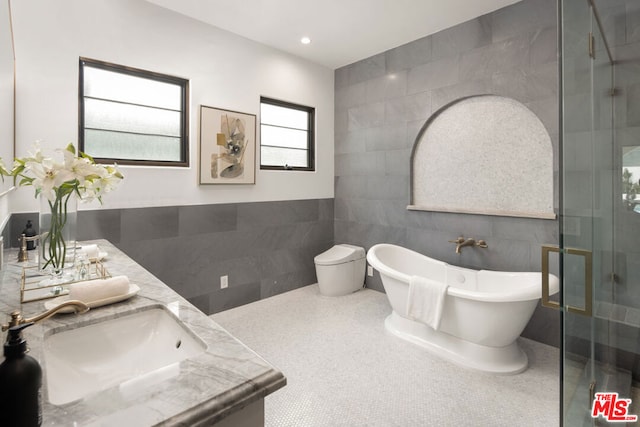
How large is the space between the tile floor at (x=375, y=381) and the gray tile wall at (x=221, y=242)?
45cm

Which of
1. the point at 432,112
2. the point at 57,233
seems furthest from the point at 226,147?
the point at 432,112

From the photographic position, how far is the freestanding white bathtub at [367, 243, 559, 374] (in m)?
2.22

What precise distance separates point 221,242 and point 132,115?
1405 millimetres

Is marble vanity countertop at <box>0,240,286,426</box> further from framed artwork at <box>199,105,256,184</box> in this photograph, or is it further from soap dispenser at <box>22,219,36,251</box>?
framed artwork at <box>199,105,256,184</box>

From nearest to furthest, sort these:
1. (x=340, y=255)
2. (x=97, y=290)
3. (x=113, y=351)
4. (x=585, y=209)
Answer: (x=113, y=351), (x=97, y=290), (x=585, y=209), (x=340, y=255)

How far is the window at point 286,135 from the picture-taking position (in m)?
3.74

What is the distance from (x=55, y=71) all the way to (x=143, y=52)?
67 cm

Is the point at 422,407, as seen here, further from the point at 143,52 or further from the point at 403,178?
the point at 143,52

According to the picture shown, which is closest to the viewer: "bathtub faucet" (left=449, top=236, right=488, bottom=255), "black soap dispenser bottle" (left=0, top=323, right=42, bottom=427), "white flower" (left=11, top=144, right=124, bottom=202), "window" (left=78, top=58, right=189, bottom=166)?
"black soap dispenser bottle" (left=0, top=323, right=42, bottom=427)

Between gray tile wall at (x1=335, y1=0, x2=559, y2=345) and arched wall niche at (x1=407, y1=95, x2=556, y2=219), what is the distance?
83mm

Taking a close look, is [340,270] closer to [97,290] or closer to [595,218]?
[595,218]

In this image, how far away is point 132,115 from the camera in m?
2.82

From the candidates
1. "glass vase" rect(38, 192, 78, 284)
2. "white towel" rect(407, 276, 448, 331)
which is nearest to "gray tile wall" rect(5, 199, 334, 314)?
"glass vase" rect(38, 192, 78, 284)

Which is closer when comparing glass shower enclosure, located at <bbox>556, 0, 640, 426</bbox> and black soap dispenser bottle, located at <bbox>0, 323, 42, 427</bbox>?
black soap dispenser bottle, located at <bbox>0, 323, 42, 427</bbox>
